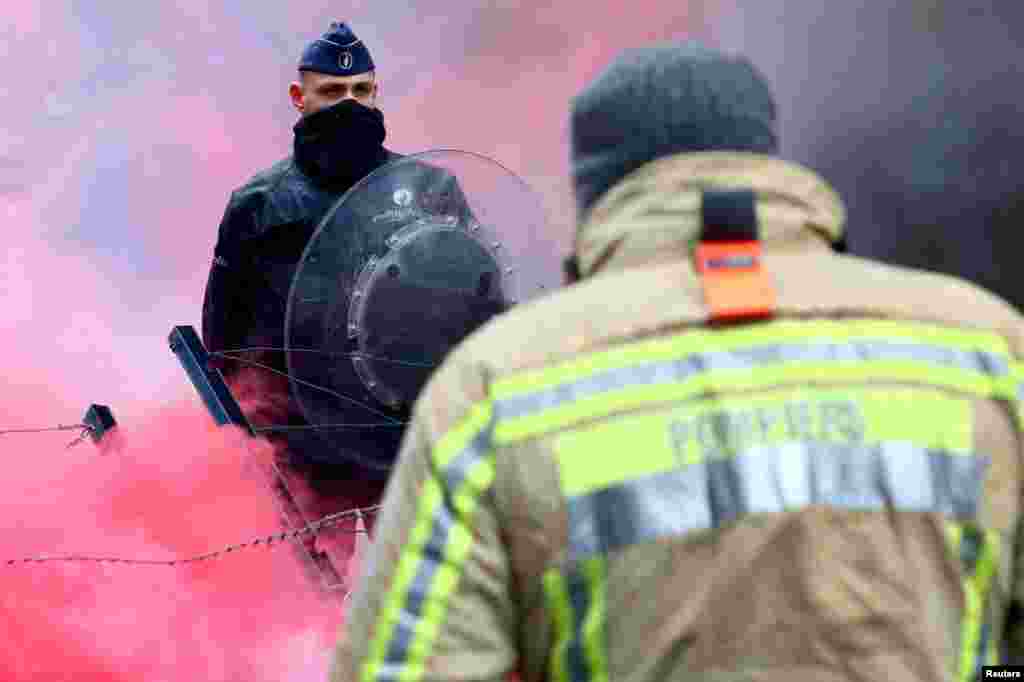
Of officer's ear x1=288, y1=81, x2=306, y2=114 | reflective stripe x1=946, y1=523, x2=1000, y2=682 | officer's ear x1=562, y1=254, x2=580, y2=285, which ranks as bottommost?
officer's ear x1=288, y1=81, x2=306, y2=114

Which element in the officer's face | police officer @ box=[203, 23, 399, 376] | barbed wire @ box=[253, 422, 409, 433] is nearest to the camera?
barbed wire @ box=[253, 422, 409, 433]

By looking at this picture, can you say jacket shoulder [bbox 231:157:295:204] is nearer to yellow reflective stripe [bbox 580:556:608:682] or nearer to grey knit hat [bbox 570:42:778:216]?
grey knit hat [bbox 570:42:778:216]

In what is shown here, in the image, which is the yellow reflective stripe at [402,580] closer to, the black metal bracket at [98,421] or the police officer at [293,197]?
the police officer at [293,197]

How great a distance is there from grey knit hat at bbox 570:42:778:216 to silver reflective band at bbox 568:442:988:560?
32cm

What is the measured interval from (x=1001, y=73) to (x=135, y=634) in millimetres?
3678

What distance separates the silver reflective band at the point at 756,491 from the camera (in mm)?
1397

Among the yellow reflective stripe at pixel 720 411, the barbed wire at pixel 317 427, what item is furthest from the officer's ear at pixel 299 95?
the yellow reflective stripe at pixel 720 411

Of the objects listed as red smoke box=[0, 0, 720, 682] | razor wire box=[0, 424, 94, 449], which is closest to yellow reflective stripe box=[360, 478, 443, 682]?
red smoke box=[0, 0, 720, 682]

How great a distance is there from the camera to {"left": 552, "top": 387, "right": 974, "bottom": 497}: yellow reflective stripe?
1.40 m

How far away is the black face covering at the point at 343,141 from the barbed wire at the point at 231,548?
0.97m

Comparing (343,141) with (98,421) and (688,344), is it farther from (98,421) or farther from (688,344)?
(688,344)

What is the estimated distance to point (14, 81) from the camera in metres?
6.13

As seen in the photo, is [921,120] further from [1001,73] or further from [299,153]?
[299,153]

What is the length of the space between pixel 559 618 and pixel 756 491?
0.21 meters
